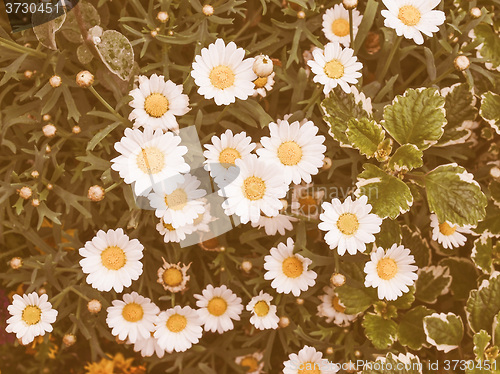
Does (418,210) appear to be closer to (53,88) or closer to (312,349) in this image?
(312,349)

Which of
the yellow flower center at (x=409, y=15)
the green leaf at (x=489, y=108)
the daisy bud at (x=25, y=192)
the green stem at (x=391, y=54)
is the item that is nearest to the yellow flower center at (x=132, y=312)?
the daisy bud at (x=25, y=192)

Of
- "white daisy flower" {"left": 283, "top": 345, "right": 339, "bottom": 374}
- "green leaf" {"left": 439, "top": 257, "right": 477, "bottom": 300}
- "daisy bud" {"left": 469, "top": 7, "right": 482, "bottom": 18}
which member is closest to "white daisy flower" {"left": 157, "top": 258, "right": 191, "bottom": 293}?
"white daisy flower" {"left": 283, "top": 345, "right": 339, "bottom": 374}

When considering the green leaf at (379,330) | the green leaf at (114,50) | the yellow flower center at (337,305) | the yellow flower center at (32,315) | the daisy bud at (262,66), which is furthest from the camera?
the yellow flower center at (337,305)

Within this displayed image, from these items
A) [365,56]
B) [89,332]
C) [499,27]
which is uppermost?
[499,27]

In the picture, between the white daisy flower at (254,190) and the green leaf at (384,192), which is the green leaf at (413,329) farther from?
the white daisy flower at (254,190)

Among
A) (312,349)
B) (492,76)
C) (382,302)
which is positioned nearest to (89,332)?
(312,349)

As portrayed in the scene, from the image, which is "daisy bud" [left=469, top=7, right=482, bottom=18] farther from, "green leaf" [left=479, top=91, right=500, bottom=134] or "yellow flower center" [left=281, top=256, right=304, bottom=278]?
"yellow flower center" [left=281, top=256, right=304, bottom=278]
